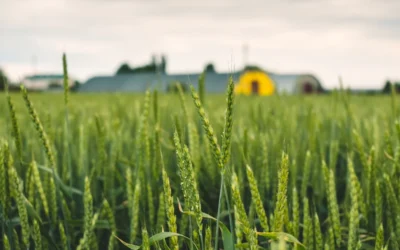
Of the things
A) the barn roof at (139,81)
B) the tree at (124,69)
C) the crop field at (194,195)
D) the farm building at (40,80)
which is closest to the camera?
the crop field at (194,195)

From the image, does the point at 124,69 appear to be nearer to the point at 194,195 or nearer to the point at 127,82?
the point at 127,82

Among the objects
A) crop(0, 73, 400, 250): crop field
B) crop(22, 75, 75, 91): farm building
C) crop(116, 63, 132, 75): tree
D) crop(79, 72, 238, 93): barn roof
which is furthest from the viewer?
crop(116, 63, 132, 75): tree

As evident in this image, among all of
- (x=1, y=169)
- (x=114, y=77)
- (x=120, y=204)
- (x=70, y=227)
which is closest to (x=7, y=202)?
(x=1, y=169)

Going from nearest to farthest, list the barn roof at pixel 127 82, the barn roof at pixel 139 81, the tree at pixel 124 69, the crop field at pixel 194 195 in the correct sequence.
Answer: the crop field at pixel 194 195
the barn roof at pixel 139 81
the barn roof at pixel 127 82
the tree at pixel 124 69

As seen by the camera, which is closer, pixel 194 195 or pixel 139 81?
pixel 194 195

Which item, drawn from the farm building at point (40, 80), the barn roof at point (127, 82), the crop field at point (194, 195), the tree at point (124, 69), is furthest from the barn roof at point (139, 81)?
the crop field at point (194, 195)

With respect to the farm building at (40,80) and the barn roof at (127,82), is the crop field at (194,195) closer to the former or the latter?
the farm building at (40,80)

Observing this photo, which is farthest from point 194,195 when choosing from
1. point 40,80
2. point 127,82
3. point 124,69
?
point 124,69

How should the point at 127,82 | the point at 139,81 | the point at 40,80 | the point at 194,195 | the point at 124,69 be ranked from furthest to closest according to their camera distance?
1. the point at 124,69
2. the point at 127,82
3. the point at 139,81
4. the point at 40,80
5. the point at 194,195

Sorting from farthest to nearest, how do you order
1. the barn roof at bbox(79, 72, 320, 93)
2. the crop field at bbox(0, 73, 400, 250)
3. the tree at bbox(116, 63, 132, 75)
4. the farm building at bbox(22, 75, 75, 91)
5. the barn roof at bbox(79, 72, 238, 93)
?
the tree at bbox(116, 63, 132, 75) < the barn roof at bbox(79, 72, 238, 93) < the barn roof at bbox(79, 72, 320, 93) < the farm building at bbox(22, 75, 75, 91) < the crop field at bbox(0, 73, 400, 250)

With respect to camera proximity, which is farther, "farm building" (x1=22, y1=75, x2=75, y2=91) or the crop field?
"farm building" (x1=22, y1=75, x2=75, y2=91)

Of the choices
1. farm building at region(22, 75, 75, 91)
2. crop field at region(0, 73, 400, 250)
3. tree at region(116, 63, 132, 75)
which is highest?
tree at region(116, 63, 132, 75)

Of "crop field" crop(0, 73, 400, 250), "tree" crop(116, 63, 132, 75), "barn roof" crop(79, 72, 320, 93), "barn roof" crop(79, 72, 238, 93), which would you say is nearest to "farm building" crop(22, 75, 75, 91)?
"crop field" crop(0, 73, 400, 250)

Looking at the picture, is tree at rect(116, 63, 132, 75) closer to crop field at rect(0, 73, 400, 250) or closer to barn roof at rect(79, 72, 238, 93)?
barn roof at rect(79, 72, 238, 93)
